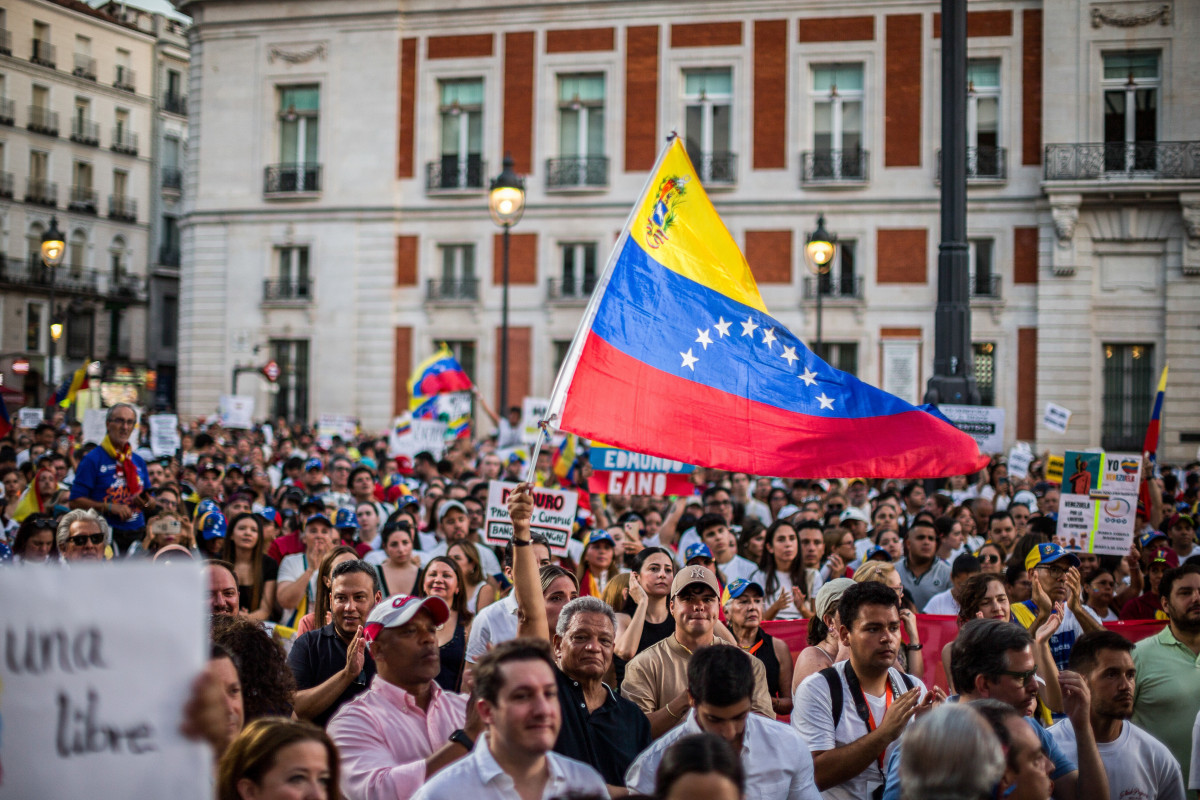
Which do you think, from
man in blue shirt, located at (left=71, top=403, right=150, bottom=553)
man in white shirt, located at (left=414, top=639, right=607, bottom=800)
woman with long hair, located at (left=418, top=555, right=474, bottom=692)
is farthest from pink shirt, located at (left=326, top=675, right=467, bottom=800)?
man in blue shirt, located at (left=71, top=403, right=150, bottom=553)

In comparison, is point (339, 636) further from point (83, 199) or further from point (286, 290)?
point (83, 199)

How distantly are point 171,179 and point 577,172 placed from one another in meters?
37.8

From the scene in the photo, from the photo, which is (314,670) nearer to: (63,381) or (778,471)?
(778,471)

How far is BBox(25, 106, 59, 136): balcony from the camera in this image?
55.9m

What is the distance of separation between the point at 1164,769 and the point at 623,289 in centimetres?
374

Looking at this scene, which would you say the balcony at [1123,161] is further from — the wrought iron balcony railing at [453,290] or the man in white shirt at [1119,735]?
the man in white shirt at [1119,735]

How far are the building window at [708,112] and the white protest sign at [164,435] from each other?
1811cm

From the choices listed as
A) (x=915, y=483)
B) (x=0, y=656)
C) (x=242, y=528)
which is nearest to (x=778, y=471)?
(x=242, y=528)

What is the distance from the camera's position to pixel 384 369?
3366cm

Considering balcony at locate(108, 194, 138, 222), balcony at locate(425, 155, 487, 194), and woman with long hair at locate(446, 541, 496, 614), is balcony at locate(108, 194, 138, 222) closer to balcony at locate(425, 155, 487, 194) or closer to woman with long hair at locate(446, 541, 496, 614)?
balcony at locate(425, 155, 487, 194)

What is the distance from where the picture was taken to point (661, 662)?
5.91 metres

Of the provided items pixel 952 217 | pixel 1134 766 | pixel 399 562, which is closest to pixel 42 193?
pixel 952 217

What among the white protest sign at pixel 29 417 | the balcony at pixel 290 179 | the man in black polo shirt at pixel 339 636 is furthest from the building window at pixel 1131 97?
the man in black polo shirt at pixel 339 636

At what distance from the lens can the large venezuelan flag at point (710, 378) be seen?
6.86 metres
